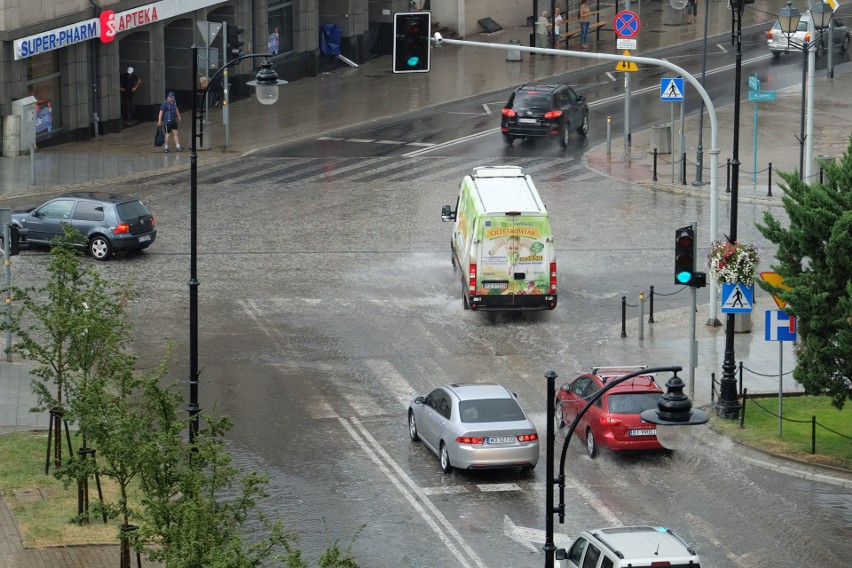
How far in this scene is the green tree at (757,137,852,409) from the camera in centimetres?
2416

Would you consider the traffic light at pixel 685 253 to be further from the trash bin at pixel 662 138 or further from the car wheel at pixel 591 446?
the trash bin at pixel 662 138

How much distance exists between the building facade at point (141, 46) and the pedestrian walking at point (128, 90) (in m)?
0.45

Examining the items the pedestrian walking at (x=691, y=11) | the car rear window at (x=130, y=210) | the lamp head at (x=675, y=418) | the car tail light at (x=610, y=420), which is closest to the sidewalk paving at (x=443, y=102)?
the pedestrian walking at (x=691, y=11)

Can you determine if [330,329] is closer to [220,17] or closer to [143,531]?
[143,531]

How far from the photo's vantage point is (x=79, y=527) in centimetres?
2231

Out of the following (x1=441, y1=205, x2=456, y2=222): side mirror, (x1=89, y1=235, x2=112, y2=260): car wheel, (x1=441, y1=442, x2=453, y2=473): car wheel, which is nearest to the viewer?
(x1=441, y1=442, x2=453, y2=473): car wheel

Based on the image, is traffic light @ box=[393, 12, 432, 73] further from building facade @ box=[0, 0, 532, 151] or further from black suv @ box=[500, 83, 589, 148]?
black suv @ box=[500, 83, 589, 148]

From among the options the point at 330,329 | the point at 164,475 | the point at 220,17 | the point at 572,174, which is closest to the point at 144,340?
the point at 330,329

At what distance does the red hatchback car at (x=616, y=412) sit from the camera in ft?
82.7

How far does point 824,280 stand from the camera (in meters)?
24.5

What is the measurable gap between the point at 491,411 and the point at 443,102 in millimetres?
33016

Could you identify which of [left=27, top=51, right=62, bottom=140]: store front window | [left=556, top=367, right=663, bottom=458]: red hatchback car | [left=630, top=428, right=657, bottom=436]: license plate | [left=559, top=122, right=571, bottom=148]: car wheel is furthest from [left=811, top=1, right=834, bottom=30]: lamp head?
[left=27, top=51, right=62, bottom=140]: store front window

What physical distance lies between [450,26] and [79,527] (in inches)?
1927

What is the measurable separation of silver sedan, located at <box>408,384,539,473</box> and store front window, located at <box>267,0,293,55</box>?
35.8m
